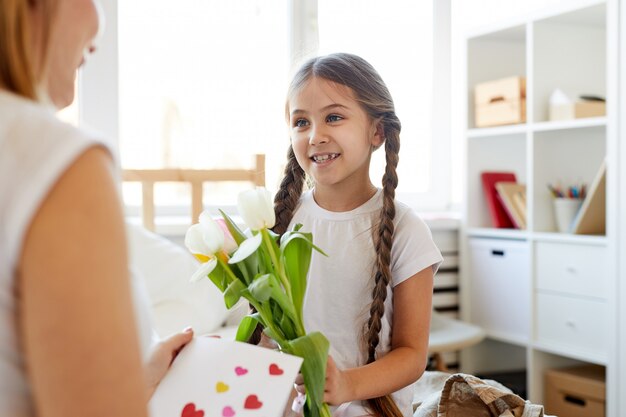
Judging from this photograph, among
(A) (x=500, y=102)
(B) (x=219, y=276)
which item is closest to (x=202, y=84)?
(A) (x=500, y=102)

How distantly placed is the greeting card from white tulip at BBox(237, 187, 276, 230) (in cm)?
17

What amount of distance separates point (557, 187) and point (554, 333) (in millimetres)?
587

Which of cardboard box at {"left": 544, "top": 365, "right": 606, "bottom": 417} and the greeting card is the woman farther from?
cardboard box at {"left": 544, "top": 365, "right": 606, "bottom": 417}

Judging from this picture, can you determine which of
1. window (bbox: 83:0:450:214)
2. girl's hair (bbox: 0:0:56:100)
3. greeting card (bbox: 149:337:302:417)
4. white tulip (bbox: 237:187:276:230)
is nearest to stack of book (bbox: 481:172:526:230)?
window (bbox: 83:0:450:214)

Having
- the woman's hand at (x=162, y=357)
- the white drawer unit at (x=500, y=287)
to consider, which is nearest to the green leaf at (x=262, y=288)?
the woman's hand at (x=162, y=357)

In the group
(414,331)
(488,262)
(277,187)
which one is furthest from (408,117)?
(414,331)

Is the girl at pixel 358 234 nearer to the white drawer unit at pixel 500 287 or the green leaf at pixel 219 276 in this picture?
the green leaf at pixel 219 276

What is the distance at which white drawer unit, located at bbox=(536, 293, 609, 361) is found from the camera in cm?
266

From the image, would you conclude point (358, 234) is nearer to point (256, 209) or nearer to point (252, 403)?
point (256, 209)

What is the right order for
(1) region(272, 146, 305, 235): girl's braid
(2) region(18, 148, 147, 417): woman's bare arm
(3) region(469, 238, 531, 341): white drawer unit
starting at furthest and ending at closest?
(3) region(469, 238, 531, 341): white drawer unit < (1) region(272, 146, 305, 235): girl's braid < (2) region(18, 148, 147, 417): woman's bare arm

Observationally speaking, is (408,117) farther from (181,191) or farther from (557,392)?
(557,392)

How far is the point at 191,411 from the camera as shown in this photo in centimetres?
84

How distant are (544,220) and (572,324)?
44 centimetres

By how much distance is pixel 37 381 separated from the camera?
1.60 ft
